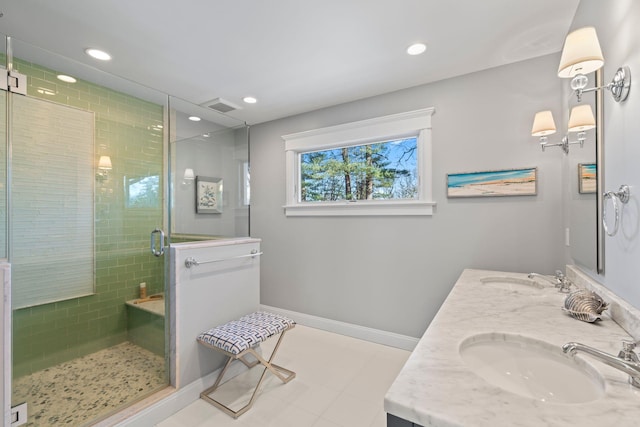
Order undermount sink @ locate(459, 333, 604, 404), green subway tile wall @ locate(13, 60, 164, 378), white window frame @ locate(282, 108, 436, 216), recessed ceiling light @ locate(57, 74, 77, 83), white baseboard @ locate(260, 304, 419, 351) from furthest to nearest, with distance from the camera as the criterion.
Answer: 1. white baseboard @ locate(260, 304, 419, 351)
2. white window frame @ locate(282, 108, 436, 216)
3. green subway tile wall @ locate(13, 60, 164, 378)
4. recessed ceiling light @ locate(57, 74, 77, 83)
5. undermount sink @ locate(459, 333, 604, 404)

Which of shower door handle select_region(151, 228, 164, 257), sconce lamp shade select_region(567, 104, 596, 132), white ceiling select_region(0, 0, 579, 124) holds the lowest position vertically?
A: shower door handle select_region(151, 228, 164, 257)

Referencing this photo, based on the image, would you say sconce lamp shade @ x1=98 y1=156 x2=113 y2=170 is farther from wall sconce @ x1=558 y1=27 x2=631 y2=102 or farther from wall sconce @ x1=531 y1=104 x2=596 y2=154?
wall sconce @ x1=531 y1=104 x2=596 y2=154

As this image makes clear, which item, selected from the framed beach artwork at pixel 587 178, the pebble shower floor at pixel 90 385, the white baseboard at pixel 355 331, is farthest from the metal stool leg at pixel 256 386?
the framed beach artwork at pixel 587 178

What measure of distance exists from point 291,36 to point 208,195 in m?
1.55

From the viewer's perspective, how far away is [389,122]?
280cm

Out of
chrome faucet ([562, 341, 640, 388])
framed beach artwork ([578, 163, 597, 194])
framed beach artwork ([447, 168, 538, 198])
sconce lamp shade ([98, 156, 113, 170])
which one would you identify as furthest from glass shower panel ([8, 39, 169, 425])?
framed beach artwork ([578, 163, 597, 194])

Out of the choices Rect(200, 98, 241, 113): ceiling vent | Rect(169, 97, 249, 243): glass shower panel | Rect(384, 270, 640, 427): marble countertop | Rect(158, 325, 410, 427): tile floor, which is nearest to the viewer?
Rect(384, 270, 640, 427): marble countertop

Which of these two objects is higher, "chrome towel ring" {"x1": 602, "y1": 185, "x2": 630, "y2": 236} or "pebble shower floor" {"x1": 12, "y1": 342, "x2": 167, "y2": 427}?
"chrome towel ring" {"x1": 602, "y1": 185, "x2": 630, "y2": 236}

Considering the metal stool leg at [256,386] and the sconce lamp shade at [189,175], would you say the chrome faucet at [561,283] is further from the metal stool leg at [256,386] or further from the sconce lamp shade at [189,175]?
the sconce lamp shade at [189,175]

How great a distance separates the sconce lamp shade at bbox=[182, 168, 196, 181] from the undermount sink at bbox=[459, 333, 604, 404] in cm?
244

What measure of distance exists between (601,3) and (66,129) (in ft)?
10.9

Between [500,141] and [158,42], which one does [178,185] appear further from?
[500,141]

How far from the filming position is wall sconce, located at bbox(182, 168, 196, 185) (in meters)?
2.57

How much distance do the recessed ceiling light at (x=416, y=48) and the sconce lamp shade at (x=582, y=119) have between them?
1007 mm
